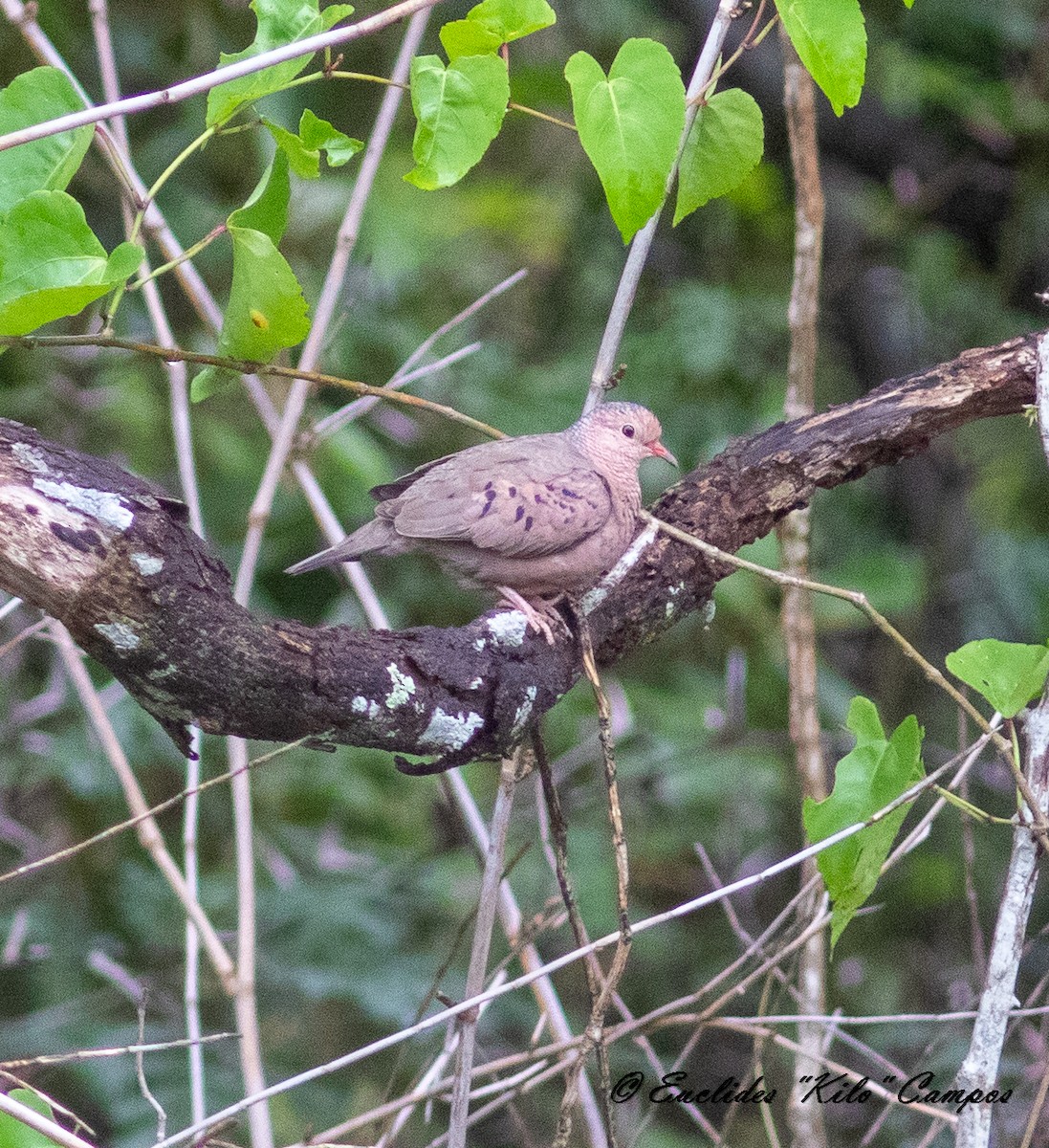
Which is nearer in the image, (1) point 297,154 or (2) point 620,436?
(1) point 297,154

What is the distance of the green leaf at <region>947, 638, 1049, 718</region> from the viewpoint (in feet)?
5.57

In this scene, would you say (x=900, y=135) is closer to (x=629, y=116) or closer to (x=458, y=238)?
(x=458, y=238)

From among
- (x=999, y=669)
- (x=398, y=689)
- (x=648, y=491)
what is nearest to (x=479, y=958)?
(x=398, y=689)

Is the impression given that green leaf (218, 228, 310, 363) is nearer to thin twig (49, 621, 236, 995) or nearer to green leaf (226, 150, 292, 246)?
green leaf (226, 150, 292, 246)

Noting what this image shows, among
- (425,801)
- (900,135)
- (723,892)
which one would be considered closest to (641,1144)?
(425,801)

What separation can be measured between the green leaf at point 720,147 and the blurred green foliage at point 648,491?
1.51 meters

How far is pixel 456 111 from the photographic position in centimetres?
173

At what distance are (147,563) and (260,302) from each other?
Result: 42 cm

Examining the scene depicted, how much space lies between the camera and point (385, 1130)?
2293mm

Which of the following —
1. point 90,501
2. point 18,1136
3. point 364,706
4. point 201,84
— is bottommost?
point 18,1136

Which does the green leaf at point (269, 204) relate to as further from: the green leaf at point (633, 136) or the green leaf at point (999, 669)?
the green leaf at point (999, 669)

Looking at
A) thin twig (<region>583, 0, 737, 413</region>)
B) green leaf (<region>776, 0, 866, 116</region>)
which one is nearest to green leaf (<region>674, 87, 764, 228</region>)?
thin twig (<region>583, 0, 737, 413</region>)

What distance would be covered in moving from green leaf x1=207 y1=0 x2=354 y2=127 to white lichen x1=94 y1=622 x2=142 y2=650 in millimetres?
687

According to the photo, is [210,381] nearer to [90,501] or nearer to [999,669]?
[90,501]
